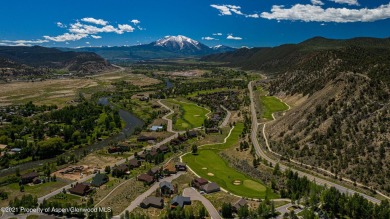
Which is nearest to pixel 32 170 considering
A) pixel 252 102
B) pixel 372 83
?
pixel 372 83

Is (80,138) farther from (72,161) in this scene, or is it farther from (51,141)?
(72,161)

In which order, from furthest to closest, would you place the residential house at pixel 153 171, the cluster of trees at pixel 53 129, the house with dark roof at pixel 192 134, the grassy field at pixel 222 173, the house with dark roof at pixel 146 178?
1. the house with dark roof at pixel 192 134
2. the cluster of trees at pixel 53 129
3. the residential house at pixel 153 171
4. the house with dark roof at pixel 146 178
5. the grassy field at pixel 222 173

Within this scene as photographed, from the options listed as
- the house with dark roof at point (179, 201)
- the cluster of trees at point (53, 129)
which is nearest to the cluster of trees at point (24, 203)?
the house with dark roof at point (179, 201)

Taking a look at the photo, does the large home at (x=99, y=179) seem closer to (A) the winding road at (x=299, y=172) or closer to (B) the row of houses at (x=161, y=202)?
(B) the row of houses at (x=161, y=202)

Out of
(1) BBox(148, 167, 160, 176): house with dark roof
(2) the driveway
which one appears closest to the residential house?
(1) BBox(148, 167, 160, 176): house with dark roof

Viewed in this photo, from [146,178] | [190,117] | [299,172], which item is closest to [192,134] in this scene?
[190,117]
